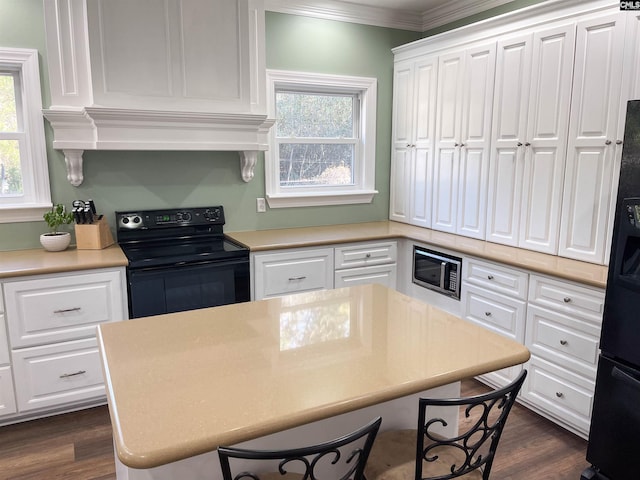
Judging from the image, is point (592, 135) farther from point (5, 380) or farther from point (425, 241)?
point (5, 380)

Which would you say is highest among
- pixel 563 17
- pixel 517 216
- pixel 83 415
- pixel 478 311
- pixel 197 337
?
pixel 563 17

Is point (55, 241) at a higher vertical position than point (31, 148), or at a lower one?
lower

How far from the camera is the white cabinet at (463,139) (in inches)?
122

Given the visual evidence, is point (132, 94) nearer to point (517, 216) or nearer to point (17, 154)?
point (17, 154)

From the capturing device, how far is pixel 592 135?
249 centimetres

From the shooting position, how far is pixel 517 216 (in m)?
2.96

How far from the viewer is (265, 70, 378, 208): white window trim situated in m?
3.55

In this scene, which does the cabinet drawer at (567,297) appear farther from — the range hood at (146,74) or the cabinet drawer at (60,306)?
the cabinet drawer at (60,306)

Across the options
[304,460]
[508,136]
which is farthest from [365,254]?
[304,460]

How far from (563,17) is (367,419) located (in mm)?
2395

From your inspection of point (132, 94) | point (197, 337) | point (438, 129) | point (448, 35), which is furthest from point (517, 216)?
point (132, 94)

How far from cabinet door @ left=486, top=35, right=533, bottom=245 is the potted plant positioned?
2643mm

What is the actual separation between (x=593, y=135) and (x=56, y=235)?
3.05 meters

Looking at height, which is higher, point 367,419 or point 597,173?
point 597,173
